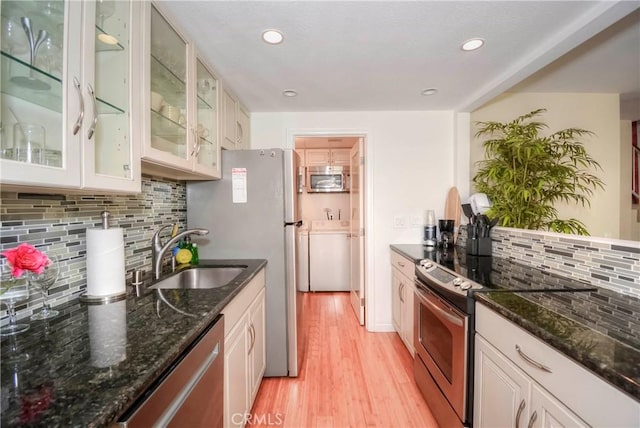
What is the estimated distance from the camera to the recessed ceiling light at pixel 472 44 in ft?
4.74

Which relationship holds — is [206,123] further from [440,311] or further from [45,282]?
[440,311]

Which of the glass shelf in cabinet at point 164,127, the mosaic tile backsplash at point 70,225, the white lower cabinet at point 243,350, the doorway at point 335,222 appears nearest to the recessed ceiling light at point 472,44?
the doorway at point 335,222

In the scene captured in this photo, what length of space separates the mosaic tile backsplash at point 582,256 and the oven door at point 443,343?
650 mm

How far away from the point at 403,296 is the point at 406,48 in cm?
184

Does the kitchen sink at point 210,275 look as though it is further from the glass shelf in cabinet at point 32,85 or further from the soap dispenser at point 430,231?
the soap dispenser at point 430,231

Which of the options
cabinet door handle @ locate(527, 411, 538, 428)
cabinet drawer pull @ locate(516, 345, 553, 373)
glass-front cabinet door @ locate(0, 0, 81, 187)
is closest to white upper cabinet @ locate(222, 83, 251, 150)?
glass-front cabinet door @ locate(0, 0, 81, 187)

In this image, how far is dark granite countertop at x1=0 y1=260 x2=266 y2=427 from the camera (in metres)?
0.48

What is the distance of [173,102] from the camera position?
4.36 ft

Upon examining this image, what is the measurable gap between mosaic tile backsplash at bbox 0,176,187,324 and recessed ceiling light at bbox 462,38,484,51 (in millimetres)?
2044

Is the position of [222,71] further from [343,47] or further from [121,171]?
[121,171]

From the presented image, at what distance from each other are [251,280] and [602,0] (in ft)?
7.14

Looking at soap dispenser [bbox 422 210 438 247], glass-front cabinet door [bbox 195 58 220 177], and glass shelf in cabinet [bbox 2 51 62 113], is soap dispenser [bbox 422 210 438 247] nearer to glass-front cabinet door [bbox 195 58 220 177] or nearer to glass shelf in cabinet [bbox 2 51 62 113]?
glass-front cabinet door [bbox 195 58 220 177]

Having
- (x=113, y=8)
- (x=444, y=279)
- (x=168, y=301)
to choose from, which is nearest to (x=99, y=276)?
(x=168, y=301)

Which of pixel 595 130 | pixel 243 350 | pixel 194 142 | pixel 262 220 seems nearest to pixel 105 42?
pixel 194 142
